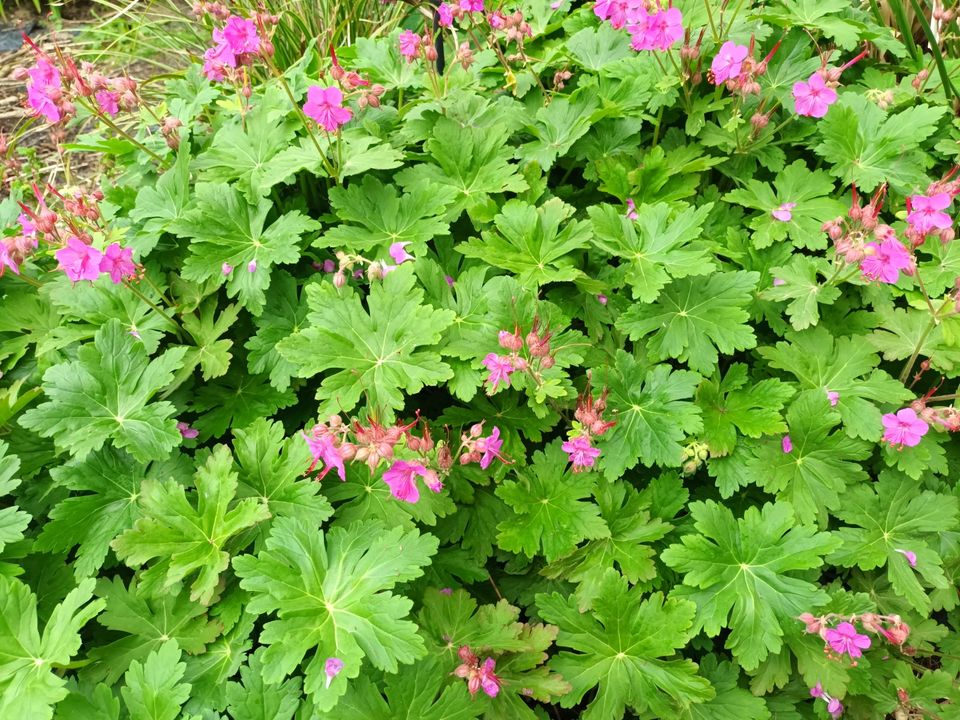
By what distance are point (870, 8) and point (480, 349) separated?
2576 mm

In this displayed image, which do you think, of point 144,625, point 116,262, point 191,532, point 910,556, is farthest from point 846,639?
point 116,262

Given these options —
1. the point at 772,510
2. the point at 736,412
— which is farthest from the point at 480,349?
the point at 772,510

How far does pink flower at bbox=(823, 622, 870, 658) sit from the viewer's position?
1.88m

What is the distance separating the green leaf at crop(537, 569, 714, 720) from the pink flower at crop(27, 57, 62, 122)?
7.16 ft

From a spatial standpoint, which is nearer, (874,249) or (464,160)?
(874,249)

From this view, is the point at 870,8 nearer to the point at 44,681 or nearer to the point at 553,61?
the point at 553,61

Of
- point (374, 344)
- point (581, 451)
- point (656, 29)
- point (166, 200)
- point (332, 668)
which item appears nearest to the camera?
point (332, 668)

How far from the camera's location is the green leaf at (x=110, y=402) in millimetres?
2010

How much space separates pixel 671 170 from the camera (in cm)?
250

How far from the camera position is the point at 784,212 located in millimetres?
2400

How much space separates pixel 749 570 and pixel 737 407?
0.50m

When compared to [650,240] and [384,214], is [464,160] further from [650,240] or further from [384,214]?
[650,240]

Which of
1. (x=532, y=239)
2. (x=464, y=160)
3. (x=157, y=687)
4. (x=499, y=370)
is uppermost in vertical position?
(x=464, y=160)

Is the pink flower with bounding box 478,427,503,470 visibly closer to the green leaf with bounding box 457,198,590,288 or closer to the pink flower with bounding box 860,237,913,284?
the green leaf with bounding box 457,198,590,288
